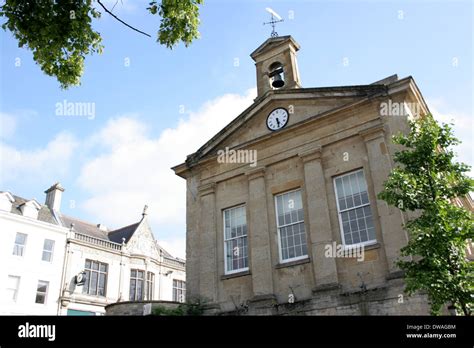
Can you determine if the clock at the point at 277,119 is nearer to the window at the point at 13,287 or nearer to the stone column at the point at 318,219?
the stone column at the point at 318,219

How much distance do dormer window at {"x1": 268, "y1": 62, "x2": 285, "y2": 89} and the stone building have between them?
0.05 meters

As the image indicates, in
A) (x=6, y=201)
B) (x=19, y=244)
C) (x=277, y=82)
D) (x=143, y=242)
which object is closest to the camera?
(x=277, y=82)

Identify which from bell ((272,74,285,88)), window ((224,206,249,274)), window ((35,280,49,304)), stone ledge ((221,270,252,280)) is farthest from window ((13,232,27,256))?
bell ((272,74,285,88))

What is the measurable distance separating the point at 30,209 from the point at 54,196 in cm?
407

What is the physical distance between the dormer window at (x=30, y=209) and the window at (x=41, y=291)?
17.6ft

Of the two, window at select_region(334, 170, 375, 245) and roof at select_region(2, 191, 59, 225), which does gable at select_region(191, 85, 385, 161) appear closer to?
window at select_region(334, 170, 375, 245)

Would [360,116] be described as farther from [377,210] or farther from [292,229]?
[292,229]

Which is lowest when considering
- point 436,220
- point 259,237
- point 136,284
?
point 436,220

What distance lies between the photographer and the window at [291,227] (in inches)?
585

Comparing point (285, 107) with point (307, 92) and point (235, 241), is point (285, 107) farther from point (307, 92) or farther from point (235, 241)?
point (235, 241)

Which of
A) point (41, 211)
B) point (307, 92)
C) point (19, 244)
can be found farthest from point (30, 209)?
point (307, 92)

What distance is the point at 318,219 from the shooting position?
14.4 m

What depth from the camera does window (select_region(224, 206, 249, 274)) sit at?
16.2 meters
